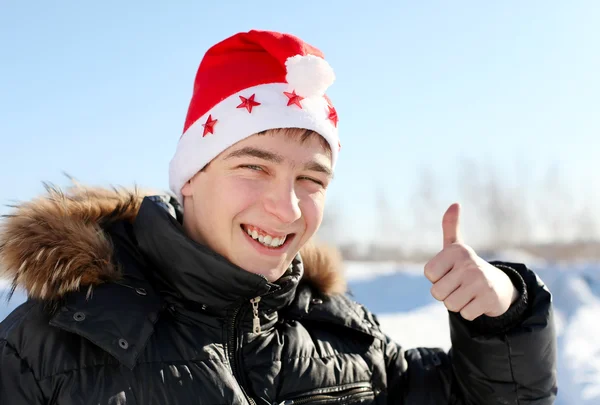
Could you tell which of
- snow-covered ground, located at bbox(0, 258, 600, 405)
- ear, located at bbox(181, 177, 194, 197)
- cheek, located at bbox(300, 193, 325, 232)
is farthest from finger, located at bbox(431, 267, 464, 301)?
snow-covered ground, located at bbox(0, 258, 600, 405)

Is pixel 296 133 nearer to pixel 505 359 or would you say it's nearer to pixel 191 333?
pixel 191 333

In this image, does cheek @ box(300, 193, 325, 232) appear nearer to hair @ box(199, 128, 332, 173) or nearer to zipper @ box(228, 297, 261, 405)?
hair @ box(199, 128, 332, 173)

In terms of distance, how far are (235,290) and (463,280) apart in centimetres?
70

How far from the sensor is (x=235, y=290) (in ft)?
5.99

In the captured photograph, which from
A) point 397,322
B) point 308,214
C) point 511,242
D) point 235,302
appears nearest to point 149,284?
point 235,302

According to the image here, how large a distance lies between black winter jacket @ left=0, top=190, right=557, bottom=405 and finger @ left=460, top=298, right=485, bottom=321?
0.17 m

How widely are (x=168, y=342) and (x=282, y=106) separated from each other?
0.82 meters

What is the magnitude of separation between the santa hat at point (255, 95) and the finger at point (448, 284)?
57cm

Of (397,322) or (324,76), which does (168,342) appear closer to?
(324,76)

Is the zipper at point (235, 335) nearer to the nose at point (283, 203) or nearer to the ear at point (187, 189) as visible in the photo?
the nose at point (283, 203)

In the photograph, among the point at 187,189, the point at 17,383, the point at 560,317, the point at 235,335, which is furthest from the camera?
the point at 560,317

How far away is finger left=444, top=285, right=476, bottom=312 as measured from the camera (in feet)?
5.78

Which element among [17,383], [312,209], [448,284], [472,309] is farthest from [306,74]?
[17,383]

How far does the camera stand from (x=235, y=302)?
73.5 inches
